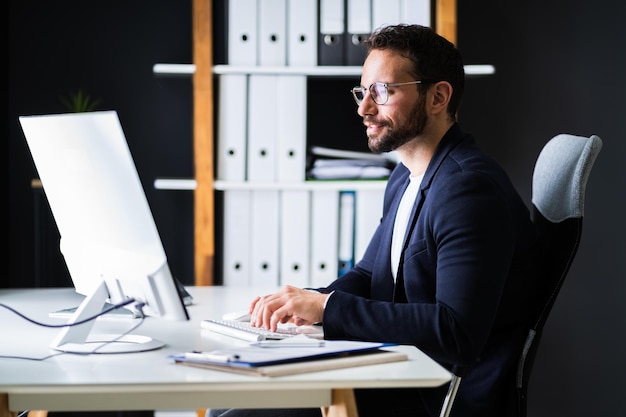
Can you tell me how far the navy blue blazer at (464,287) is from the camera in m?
1.54

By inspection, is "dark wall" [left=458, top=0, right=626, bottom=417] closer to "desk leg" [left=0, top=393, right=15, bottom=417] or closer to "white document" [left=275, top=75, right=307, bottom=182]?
"white document" [left=275, top=75, right=307, bottom=182]

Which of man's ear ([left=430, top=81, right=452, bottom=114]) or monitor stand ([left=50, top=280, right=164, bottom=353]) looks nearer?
monitor stand ([left=50, top=280, right=164, bottom=353])

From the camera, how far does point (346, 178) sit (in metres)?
2.93

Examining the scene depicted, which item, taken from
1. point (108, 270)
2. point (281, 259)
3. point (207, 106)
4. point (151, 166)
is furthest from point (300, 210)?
point (108, 270)

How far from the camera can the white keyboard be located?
155cm

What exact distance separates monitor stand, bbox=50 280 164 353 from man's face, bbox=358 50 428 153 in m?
0.73

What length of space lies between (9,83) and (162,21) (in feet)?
2.09

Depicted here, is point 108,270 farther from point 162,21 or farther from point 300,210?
point 162,21

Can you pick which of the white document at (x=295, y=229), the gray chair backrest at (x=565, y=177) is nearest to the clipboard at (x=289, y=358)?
the gray chair backrest at (x=565, y=177)

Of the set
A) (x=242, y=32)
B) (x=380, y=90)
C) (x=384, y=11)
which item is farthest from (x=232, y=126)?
(x=380, y=90)

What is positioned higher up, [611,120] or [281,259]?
[611,120]

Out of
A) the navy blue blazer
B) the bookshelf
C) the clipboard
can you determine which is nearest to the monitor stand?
the clipboard

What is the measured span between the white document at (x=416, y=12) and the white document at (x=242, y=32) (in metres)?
0.52

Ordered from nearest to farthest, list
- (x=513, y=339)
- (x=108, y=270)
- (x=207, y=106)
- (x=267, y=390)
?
(x=267, y=390) → (x=108, y=270) → (x=513, y=339) → (x=207, y=106)
